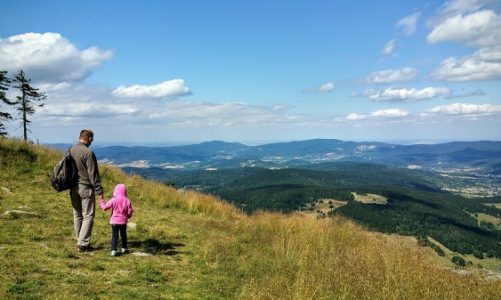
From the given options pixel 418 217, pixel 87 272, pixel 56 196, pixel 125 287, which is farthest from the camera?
pixel 418 217

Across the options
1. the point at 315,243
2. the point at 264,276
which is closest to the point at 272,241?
→ the point at 315,243

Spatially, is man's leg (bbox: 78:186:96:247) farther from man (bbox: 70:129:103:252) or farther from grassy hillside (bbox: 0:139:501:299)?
grassy hillside (bbox: 0:139:501:299)

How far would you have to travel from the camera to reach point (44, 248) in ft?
30.2

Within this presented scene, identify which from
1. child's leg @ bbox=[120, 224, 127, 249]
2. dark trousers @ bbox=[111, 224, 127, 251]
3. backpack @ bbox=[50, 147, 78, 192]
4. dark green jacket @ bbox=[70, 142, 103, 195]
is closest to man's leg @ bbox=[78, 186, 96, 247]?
dark green jacket @ bbox=[70, 142, 103, 195]

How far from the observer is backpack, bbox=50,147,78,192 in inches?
360

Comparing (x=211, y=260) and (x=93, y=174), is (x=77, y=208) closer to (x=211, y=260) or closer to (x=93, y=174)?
(x=93, y=174)

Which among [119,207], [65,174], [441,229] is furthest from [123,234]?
[441,229]

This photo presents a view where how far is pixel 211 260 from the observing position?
33.4 feet

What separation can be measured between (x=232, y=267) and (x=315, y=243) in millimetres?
2989

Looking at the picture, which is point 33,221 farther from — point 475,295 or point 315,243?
point 475,295

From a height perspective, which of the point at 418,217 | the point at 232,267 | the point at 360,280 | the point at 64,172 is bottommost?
the point at 418,217

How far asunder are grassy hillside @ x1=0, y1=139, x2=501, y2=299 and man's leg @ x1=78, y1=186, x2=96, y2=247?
0.40 metres

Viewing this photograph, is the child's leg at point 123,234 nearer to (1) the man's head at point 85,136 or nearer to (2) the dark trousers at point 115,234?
(2) the dark trousers at point 115,234

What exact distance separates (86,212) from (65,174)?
41.1 inches
